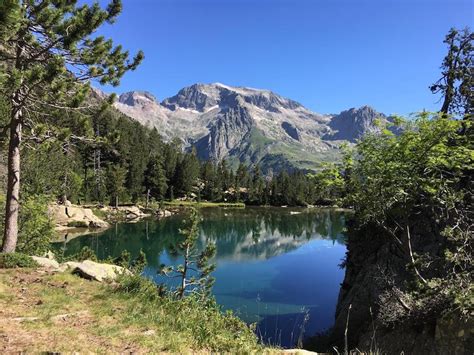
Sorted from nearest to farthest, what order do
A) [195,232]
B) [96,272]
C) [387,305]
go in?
[387,305]
[96,272]
[195,232]

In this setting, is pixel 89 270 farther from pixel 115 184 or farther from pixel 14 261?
pixel 115 184

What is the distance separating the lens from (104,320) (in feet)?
28.2

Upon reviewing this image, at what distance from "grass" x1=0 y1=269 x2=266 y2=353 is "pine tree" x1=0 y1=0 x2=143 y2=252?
4.89 meters

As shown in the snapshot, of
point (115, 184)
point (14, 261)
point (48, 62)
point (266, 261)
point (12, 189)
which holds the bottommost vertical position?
point (266, 261)

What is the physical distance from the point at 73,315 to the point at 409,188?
8910mm

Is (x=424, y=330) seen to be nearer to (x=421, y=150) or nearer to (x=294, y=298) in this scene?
(x=421, y=150)

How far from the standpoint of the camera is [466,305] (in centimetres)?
760

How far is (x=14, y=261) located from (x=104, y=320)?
6487mm

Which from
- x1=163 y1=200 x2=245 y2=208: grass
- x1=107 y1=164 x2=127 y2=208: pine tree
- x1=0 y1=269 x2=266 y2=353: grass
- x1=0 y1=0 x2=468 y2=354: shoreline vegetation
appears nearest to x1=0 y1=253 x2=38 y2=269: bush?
x1=0 y1=0 x2=468 y2=354: shoreline vegetation

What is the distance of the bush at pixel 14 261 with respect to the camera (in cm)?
1276

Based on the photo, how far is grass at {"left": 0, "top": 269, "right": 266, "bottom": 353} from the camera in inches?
281

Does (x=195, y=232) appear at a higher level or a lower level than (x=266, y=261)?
higher

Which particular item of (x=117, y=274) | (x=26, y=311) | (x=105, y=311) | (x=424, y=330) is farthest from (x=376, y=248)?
(x=26, y=311)

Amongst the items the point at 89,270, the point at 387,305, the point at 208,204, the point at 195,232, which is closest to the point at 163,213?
the point at 208,204
